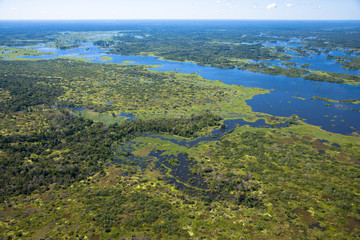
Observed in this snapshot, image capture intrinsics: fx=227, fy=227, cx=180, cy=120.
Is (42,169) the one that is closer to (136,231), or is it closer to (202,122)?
(136,231)

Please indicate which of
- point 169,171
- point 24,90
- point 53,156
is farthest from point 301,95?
point 24,90

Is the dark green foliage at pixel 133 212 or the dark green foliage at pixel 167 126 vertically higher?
the dark green foliage at pixel 167 126

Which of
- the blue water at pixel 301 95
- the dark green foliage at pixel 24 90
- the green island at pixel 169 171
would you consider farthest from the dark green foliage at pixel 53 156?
the blue water at pixel 301 95

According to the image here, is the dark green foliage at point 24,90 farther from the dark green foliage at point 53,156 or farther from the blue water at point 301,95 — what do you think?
the blue water at point 301,95

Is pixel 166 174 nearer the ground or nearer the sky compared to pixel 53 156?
nearer the ground

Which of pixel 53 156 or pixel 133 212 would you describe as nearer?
pixel 133 212

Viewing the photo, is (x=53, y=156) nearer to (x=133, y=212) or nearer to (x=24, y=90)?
(x=133, y=212)

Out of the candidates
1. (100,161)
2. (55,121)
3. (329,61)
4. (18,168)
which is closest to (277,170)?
(100,161)

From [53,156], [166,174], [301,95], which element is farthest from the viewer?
[301,95]
